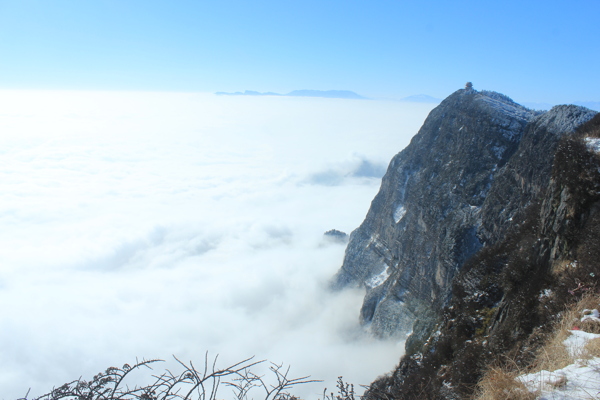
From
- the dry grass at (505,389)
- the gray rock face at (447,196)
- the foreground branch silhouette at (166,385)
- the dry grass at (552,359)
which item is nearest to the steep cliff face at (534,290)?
the dry grass at (552,359)

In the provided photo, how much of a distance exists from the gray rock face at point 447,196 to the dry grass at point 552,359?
20.3 metres

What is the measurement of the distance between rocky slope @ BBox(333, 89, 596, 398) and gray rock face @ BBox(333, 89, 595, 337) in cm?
11

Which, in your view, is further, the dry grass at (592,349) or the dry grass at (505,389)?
the dry grass at (592,349)

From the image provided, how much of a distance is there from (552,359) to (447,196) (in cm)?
3362

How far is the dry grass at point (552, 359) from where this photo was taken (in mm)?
Answer: 4629

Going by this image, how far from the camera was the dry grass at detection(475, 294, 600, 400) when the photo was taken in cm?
463

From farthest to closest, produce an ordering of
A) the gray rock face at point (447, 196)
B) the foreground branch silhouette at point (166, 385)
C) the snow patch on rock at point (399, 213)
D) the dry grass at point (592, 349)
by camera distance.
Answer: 1. the snow patch on rock at point (399, 213)
2. the gray rock face at point (447, 196)
3. the dry grass at point (592, 349)
4. the foreground branch silhouette at point (166, 385)

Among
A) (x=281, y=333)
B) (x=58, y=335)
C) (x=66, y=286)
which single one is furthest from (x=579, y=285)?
(x=66, y=286)

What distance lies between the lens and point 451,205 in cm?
3612

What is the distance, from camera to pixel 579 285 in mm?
7871

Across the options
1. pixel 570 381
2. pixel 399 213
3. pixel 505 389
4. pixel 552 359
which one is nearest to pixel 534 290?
pixel 552 359

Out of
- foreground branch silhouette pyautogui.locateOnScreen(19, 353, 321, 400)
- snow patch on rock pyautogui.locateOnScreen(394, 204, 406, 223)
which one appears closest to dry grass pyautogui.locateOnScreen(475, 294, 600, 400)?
foreground branch silhouette pyautogui.locateOnScreen(19, 353, 321, 400)

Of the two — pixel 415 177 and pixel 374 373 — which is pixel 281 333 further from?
pixel 415 177

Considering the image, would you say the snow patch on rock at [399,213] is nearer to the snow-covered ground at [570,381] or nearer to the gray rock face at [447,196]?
the gray rock face at [447,196]
